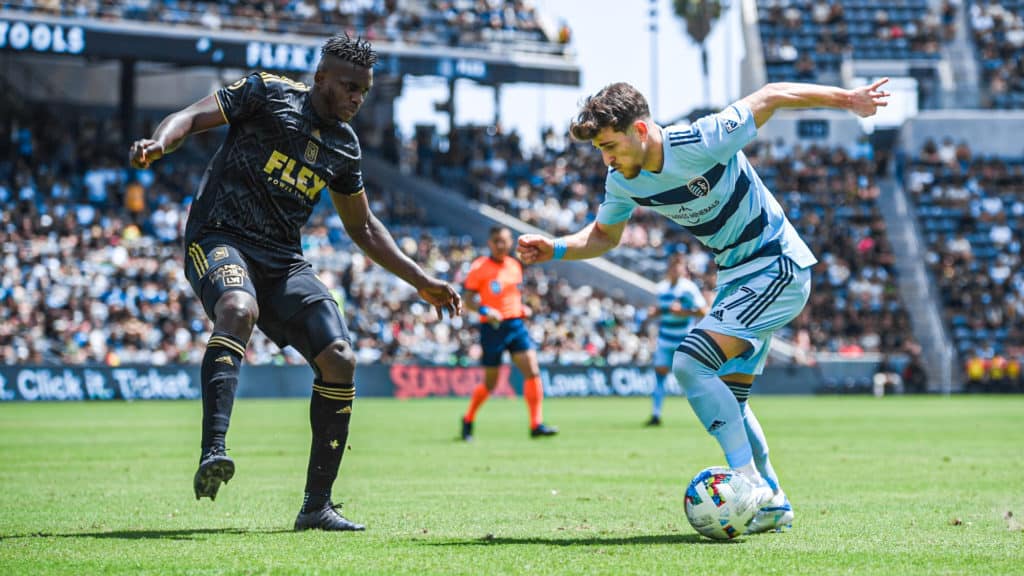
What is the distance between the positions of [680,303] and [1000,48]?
34227 millimetres

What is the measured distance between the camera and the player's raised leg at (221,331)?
262 inches

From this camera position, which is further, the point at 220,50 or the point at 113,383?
the point at 220,50

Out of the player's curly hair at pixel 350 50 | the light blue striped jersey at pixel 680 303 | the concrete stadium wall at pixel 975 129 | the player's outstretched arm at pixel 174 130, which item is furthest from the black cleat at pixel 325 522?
the concrete stadium wall at pixel 975 129

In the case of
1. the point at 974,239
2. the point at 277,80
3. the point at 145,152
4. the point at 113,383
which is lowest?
the point at 113,383

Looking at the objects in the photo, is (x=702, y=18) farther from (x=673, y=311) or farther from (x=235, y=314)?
(x=235, y=314)

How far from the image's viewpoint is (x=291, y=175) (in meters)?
7.55

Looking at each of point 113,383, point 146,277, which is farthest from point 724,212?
point 146,277

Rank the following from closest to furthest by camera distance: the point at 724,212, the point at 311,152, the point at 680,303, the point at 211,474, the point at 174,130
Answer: the point at 211,474
the point at 174,130
the point at 724,212
the point at 311,152
the point at 680,303

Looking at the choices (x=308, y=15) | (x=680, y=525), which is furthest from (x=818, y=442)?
(x=308, y=15)

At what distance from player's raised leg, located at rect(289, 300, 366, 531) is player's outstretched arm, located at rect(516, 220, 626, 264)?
1.14 meters

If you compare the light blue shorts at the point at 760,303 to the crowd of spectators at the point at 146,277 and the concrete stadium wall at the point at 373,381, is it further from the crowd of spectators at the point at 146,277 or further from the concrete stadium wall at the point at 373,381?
the crowd of spectators at the point at 146,277

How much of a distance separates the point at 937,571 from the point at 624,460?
774 cm

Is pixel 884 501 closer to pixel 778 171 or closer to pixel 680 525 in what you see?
pixel 680 525

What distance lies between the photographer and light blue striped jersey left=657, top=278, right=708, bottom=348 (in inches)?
799
